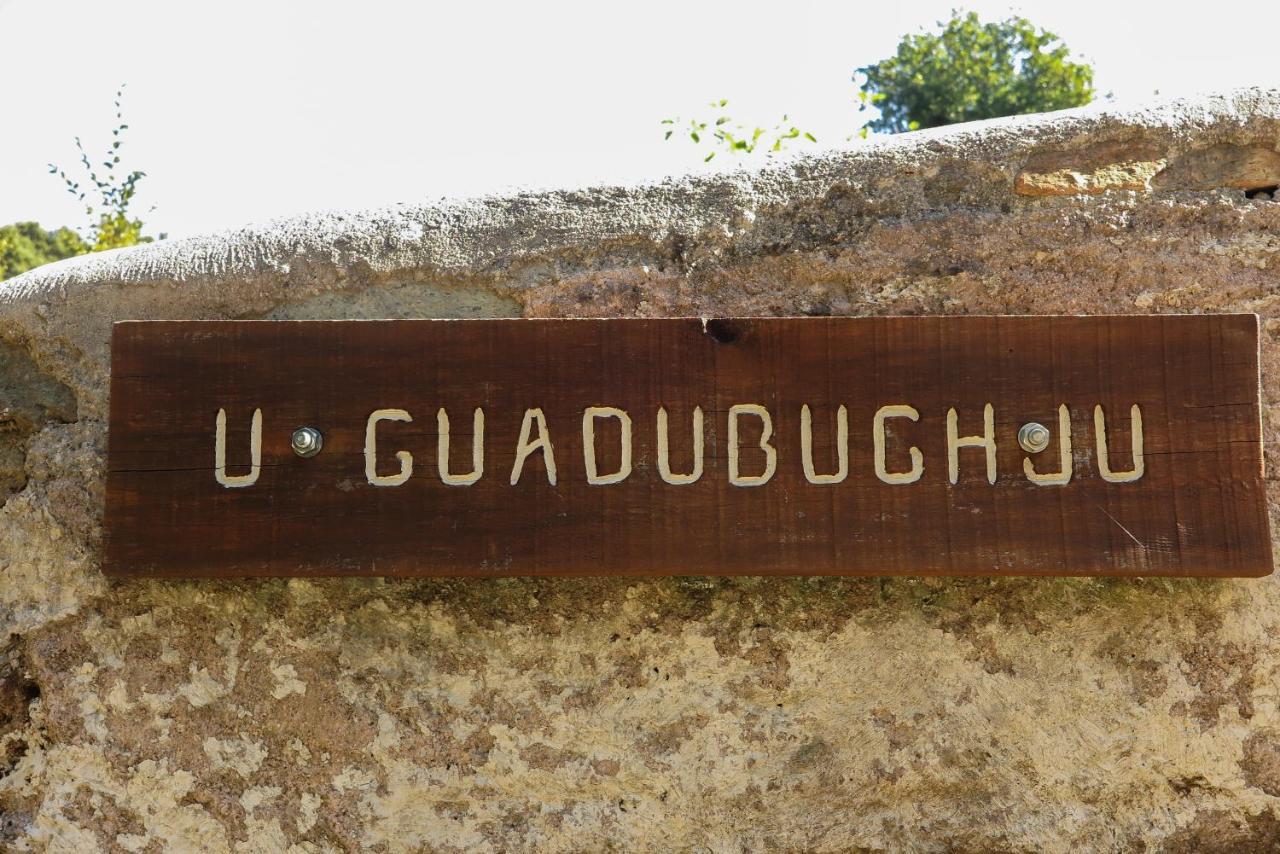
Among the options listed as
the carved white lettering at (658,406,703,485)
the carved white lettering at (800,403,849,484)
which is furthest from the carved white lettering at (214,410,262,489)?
the carved white lettering at (800,403,849,484)

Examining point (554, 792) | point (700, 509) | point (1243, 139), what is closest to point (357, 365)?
point (700, 509)

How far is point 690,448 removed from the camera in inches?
63.6

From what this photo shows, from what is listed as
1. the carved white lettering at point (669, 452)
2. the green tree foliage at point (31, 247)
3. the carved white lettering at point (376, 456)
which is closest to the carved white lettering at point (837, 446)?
A: the carved white lettering at point (669, 452)

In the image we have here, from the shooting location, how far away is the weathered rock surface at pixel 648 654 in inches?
64.5

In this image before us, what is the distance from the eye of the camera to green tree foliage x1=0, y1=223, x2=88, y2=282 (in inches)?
272

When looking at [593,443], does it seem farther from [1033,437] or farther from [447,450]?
[1033,437]

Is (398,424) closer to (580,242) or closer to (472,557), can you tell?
(472,557)

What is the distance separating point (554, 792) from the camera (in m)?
1.65

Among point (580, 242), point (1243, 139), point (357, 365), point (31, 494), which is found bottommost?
point (31, 494)

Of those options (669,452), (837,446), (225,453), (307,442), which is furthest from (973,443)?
(225,453)

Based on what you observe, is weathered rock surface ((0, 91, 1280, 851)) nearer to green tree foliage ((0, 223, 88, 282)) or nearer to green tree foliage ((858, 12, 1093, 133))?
green tree foliage ((0, 223, 88, 282))

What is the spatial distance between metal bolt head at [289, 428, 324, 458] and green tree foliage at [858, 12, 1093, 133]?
10710 millimetres

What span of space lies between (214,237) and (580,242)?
21.3 inches

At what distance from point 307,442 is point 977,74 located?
11173mm
